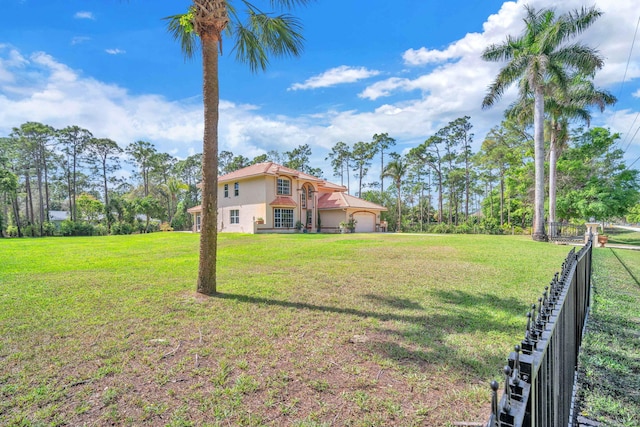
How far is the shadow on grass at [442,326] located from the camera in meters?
3.41

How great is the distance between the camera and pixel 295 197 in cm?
2677

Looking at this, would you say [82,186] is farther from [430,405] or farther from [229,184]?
[430,405]

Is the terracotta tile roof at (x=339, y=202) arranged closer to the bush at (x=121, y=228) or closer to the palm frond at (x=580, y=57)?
the palm frond at (x=580, y=57)

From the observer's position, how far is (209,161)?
235 inches

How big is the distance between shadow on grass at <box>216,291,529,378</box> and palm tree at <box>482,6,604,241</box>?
49.9 ft

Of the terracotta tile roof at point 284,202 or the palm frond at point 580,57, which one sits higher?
the palm frond at point 580,57

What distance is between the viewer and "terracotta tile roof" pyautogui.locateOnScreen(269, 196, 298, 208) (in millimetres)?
24711

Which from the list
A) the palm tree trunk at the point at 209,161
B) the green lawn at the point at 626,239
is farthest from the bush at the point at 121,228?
the green lawn at the point at 626,239

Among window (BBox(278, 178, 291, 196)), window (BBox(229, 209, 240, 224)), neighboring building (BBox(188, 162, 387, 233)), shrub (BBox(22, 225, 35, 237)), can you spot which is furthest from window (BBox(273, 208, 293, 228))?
shrub (BBox(22, 225, 35, 237))

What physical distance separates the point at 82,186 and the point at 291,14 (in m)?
61.2

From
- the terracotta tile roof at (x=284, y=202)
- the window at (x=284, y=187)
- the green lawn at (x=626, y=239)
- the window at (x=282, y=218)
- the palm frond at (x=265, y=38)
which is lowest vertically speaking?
the green lawn at (x=626, y=239)

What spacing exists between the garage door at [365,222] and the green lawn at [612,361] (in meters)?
23.1

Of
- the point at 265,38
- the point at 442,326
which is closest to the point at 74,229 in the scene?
the point at 265,38

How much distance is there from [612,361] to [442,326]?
72.1 inches
